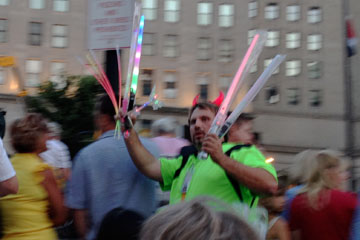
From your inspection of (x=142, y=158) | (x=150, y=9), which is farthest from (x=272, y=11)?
(x=142, y=158)

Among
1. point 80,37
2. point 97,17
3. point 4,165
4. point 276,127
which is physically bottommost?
point 276,127

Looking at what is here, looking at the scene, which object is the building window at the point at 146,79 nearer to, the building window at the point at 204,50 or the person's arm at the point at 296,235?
the building window at the point at 204,50

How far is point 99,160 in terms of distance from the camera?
416 cm

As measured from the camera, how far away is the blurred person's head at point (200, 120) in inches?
157

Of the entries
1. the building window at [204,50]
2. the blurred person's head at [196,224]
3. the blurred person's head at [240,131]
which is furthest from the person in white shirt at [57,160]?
the building window at [204,50]

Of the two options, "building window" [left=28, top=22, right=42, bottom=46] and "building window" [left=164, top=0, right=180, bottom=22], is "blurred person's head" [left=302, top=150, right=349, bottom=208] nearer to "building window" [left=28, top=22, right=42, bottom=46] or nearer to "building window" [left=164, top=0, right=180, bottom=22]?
"building window" [left=28, top=22, right=42, bottom=46]

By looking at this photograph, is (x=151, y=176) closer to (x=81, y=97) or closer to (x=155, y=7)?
(x=81, y=97)

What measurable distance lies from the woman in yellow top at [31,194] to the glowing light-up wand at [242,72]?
1295 mm

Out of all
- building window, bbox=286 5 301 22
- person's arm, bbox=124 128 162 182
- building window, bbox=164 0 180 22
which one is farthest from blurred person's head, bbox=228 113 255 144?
building window, bbox=286 5 301 22

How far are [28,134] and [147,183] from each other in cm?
92

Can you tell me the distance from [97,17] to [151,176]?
1.53 meters

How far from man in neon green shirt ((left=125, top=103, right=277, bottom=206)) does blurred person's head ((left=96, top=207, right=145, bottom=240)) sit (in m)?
0.28

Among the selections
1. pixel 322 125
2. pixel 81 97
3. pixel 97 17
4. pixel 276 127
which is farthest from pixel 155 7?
pixel 97 17

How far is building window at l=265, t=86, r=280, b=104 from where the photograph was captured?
141ft
